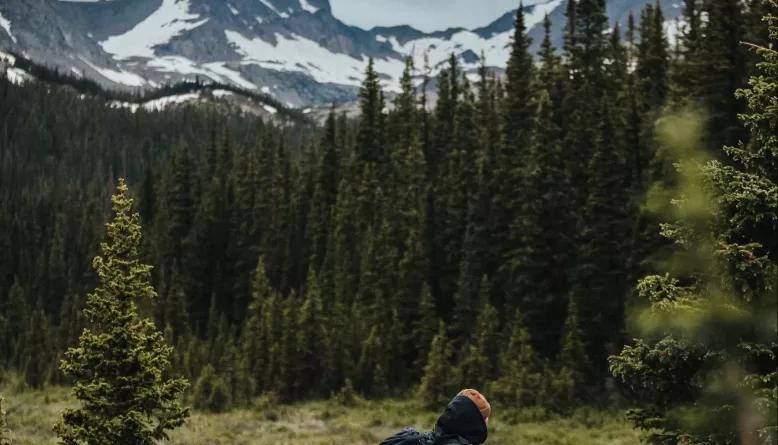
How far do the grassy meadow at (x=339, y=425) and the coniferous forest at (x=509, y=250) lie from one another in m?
2.16

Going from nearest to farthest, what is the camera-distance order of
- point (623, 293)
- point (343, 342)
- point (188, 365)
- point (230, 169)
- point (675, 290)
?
1. point (675, 290)
2. point (623, 293)
3. point (343, 342)
4. point (188, 365)
5. point (230, 169)

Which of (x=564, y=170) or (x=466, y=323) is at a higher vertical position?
(x=564, y=170)

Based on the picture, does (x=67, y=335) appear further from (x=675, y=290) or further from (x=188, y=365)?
(x=675, y=290)

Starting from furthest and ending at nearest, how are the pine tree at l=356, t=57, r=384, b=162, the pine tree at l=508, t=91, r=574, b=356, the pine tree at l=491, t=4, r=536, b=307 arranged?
the pine tree at l=356, t=57, r=384, b=162 → the pine tree at l=491, t=4, r=536, b=307 → the pine tree at l=508, t=91, r=574, b=356

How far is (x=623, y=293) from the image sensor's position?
143ft

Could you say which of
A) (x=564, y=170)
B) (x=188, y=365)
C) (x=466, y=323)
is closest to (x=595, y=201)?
(x=564, y=170)

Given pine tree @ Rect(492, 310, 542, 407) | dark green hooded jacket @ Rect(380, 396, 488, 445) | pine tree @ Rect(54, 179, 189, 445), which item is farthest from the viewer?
pine tree @ Rect(492, 310, 542, 407)

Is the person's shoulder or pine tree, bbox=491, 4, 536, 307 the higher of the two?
pine tree, bbox=491, 4, 536, 307

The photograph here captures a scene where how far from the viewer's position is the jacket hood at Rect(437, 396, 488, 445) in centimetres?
656

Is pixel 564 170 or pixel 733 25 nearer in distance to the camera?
pixel 733 25

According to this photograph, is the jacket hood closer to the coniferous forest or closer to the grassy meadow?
the coniferous forest

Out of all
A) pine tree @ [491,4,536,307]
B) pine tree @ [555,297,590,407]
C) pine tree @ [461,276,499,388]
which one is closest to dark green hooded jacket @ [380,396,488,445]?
pine tree @ [555,297,590,407]

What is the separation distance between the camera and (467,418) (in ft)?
21.5

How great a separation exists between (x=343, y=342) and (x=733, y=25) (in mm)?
32295
